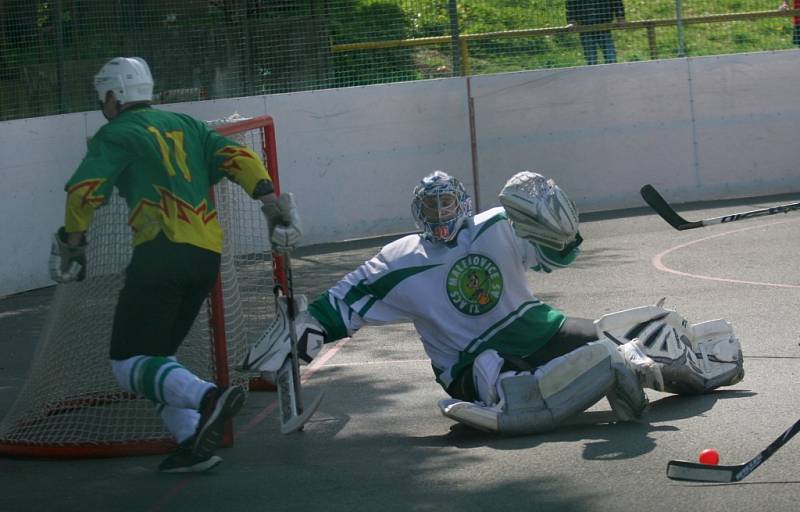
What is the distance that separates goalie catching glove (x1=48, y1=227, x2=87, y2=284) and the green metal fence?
262 inches

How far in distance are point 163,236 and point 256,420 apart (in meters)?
1.50

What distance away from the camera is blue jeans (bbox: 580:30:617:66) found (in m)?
14.6

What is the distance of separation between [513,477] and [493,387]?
2.49ft

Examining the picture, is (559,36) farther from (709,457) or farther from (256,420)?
(709,457)

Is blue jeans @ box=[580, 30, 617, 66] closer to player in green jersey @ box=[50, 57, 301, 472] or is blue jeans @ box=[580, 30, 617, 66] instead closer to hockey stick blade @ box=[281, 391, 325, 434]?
hockey stick blade @ box=[281, 391, 325, 434]

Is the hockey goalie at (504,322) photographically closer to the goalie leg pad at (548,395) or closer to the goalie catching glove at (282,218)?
the goalie leg pad at (548,395)

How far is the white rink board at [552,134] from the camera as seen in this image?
13539mm

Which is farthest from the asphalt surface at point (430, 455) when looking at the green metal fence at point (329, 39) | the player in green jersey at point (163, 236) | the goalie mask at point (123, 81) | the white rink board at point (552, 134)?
the white rink board at point (552, 134)

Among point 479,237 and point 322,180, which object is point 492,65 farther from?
point 479,237

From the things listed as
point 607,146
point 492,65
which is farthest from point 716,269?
point 492,65

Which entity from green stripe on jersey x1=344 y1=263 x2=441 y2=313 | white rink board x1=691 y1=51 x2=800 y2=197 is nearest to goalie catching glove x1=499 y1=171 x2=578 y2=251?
green stripe on jersey x1=344 y1=263 x2=441 y2=313

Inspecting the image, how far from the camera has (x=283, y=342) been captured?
604 cm

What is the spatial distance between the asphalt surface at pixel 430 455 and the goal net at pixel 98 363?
219 millimetres

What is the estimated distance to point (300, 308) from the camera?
6082 mm
